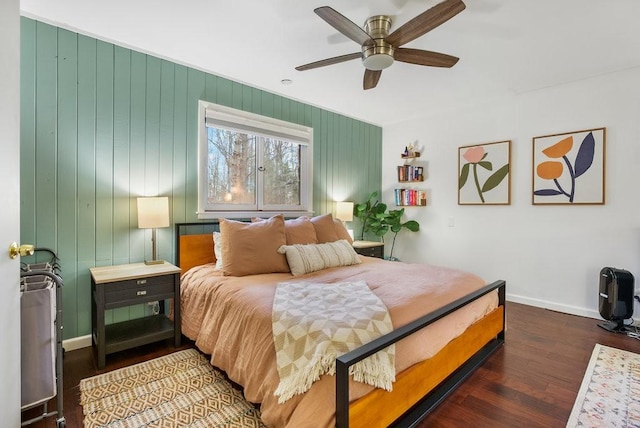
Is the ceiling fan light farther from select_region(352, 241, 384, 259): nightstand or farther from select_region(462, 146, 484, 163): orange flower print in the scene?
select_region(462, 146, 484, 163): orange flower print

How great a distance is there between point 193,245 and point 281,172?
149cm

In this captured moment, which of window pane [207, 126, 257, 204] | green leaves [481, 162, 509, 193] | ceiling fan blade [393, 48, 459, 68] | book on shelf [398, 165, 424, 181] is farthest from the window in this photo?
green leaves [481, 162, 509, 193]

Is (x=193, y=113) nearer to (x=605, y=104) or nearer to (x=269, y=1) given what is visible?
(x=269, y=1)

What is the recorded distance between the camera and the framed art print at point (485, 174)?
388cm

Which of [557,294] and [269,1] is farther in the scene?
[557,294]

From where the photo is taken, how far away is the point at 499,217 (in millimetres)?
3959

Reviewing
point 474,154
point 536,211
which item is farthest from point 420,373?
A: point 474,154

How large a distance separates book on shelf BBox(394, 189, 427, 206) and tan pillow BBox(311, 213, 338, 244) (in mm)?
1919

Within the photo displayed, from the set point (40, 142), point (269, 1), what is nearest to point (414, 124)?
point (269, 1)

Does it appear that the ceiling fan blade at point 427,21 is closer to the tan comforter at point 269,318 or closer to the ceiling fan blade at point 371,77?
the ceiling fan blade at point 371,77

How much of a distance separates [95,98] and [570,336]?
4.65 meters

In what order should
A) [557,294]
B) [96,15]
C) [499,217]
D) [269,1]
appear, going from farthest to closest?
[499,217]
[557,294]
[96,15]
[269,1]

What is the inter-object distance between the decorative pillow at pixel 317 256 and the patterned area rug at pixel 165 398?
3.22 ft

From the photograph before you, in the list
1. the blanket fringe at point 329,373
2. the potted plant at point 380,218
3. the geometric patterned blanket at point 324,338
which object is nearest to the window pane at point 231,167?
the potted plant at point 380,218
